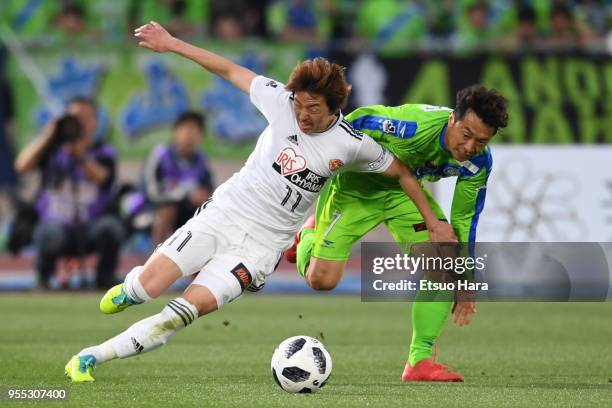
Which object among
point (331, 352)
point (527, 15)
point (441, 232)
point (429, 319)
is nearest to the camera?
point (441, 232)

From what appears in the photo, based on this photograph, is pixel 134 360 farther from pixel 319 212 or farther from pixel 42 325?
pixel 42 325

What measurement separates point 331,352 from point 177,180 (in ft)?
25.7

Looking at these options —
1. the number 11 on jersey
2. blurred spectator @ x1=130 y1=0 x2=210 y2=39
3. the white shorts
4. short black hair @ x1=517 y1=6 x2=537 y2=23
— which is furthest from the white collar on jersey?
short black hair @ x1=517 y1=6 x2=537 y2=23

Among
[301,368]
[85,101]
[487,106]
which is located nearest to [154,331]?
[301,368]

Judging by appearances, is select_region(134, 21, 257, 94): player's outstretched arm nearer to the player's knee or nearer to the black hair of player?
the player's knee

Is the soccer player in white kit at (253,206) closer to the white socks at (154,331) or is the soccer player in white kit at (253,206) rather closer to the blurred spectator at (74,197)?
the white socks at (154,331)

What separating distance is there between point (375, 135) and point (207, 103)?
1017 cm

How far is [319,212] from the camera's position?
9727 millimetres

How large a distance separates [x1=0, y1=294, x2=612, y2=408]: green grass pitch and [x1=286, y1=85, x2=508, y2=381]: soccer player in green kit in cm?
44

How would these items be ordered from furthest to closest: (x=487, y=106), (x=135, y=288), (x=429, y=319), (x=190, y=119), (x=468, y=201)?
(x=190, y=119) → (x=429, y=319) → (x=468, y=201) → (x=487, y=106) → (x=135, y=288)

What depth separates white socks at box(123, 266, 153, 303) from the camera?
25.4 ft

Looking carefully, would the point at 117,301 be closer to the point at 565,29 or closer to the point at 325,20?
the point at 325,20

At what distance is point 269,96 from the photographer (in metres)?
8.20

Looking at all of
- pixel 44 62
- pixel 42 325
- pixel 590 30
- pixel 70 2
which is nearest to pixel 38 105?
pixel 44 62
